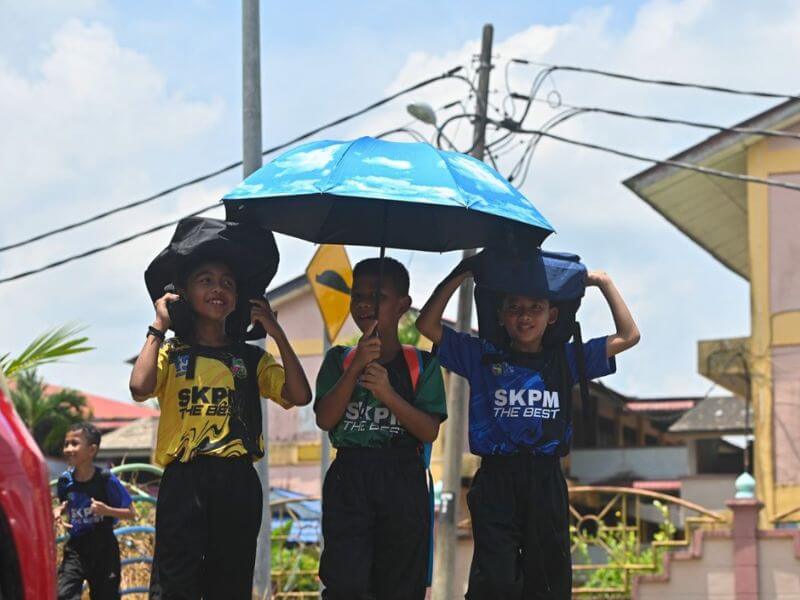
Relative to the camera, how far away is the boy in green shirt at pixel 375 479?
19.0ft

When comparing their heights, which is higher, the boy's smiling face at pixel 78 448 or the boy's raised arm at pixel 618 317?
the boy's raised arm at pixel 618 317

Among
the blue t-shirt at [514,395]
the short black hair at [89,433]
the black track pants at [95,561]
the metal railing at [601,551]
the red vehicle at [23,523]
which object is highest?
the blue t-shirt at [514,395]

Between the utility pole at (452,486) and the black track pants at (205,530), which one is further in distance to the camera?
the utility pole at (452,486)

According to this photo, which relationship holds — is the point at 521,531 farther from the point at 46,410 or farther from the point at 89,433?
the point at 46,410

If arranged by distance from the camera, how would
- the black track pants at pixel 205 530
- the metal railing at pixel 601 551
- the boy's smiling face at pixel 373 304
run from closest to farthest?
the black track pants at pixel 205 530 → the boy's smiling face at pixel 373 304 → the metal railing at pixel 601 551

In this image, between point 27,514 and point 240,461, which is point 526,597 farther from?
point 27,514

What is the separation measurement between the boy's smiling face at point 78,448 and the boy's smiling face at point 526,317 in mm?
3750

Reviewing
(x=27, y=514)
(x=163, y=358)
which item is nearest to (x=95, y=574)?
(x=163, y=358)

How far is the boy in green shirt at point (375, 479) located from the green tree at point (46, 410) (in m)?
29.9

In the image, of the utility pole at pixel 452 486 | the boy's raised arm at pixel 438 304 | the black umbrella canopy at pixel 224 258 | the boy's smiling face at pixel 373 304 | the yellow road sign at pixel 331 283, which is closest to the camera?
the black umbrella canopy at pixel 224 258

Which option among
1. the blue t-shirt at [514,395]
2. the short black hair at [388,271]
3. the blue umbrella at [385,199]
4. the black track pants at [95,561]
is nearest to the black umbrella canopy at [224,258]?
the blue umbrella at [385,199]

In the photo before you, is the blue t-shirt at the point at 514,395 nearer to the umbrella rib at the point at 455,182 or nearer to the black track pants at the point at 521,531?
the black track pants at the point at 521,531

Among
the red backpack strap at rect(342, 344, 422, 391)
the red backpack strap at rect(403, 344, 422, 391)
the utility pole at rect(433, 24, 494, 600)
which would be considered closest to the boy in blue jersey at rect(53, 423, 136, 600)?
the red backpack strap at rect(342, 344, 422, 391)

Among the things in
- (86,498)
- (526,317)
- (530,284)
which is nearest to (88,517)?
(86,498)
